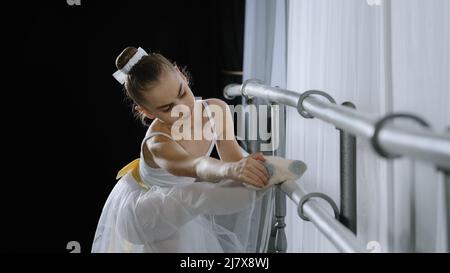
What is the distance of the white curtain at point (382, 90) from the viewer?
0.58m

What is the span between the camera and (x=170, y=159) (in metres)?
0.91

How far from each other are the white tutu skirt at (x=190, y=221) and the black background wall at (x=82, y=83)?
332mm

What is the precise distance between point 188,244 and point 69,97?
1.73 feet

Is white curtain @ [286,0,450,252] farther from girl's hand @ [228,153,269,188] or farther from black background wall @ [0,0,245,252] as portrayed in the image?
black background wall @ [0,0,245,252]

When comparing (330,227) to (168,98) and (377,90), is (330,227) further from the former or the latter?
(168,98)

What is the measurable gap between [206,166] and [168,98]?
199 mm

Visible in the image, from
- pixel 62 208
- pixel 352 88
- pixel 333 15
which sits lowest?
pixel 62 208

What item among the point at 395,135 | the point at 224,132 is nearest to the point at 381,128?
the point at 395,135

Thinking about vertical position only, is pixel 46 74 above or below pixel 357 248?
above

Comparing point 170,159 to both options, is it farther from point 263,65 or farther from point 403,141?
→ point 403,141

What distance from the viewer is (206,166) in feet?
2.64

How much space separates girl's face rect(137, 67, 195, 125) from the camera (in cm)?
95
